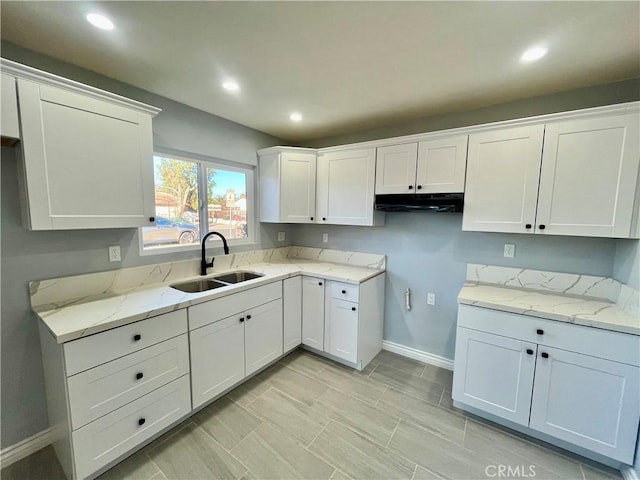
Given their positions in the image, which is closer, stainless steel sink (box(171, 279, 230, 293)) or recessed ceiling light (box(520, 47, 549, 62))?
recessed ceiling light (box(520, 47, 549, 62))

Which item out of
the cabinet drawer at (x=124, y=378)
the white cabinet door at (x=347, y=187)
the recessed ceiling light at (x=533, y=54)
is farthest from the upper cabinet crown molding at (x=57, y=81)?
the recessed ceiling light at (x=533, y=54)

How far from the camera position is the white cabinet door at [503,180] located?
1915 millimetres

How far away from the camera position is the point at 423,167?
91.7 inches

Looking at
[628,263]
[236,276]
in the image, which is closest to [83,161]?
[236,276]

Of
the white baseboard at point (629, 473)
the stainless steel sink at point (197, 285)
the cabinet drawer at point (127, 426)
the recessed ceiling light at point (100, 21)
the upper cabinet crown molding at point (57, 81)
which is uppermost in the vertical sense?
the recessed ceiling light at point (100, 21)

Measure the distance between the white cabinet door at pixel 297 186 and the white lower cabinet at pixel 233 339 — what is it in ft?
2.88

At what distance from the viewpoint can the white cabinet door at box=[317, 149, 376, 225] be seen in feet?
8.66

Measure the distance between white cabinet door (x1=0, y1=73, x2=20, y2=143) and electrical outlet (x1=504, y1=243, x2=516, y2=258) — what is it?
3376 millimetres

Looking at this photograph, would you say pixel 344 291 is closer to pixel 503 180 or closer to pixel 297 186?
pixel 297 186

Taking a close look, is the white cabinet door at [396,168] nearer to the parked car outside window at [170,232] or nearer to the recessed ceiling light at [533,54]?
the recessed ceiling light at [533,54]

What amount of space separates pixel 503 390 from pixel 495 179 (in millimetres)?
1564

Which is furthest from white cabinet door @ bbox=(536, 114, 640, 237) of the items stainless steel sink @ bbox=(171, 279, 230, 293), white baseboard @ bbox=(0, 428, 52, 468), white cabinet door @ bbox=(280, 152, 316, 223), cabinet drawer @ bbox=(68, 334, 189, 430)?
white baseboard @ bbox=(0, 428, 52, 468)

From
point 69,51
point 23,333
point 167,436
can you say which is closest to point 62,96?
point 69,51

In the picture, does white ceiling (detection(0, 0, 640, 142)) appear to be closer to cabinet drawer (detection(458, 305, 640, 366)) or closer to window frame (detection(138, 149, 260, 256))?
window frame (detection(138, 149, 260, 256))
